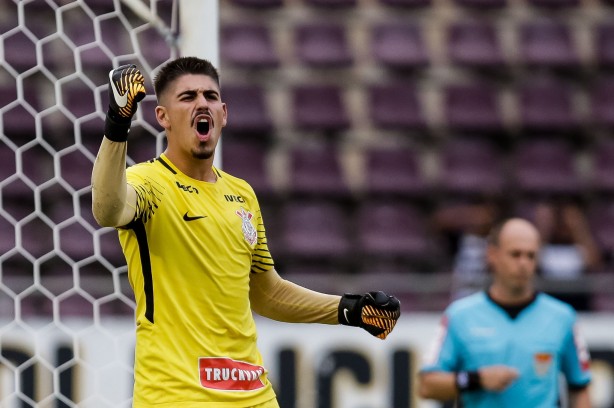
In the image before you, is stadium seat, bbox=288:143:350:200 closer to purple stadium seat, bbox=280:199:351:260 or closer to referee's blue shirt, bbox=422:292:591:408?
purple stadium seat, bbox=280:199:351:260

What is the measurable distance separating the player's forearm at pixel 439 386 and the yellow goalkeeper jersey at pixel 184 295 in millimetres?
1391

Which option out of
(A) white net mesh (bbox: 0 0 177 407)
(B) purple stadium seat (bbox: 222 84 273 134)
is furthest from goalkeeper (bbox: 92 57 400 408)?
(B) purple stadium seat (bbox: 222 84 273 134)

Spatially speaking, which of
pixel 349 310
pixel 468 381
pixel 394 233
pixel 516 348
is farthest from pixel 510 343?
pixel 394 233

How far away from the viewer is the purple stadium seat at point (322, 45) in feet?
33.3

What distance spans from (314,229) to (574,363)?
4702 mm

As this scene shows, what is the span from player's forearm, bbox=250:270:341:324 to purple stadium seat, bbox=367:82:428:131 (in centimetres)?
628

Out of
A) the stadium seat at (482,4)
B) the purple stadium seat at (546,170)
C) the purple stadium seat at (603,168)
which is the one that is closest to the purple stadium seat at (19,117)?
the stadium seat at (482,4)

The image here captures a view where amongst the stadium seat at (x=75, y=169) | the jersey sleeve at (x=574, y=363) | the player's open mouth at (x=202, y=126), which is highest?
the stadium seat at (x=75, y=169)

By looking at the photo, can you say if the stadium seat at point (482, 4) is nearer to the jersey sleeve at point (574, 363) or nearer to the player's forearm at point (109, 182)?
the jersey sleeve at point (574, 363)

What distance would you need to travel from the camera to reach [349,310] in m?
3.70

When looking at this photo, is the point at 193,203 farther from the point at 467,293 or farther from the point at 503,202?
the point at 503,202

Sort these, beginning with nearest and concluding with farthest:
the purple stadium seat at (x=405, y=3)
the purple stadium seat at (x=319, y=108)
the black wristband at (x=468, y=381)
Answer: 1. the black wristband at (x=468, y=381)
2. the purple stadium seat at (x=319, y=108)
3. the purple stadium seat at (x=405, y=3)

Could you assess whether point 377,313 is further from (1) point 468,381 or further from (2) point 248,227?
(1) point 468,381

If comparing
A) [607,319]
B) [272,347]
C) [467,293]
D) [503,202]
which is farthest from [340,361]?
[503,202]
